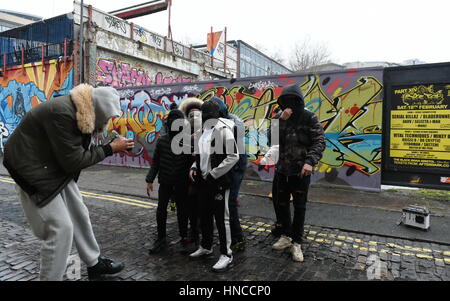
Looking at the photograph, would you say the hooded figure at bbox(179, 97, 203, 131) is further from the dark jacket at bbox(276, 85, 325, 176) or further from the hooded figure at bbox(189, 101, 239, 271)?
the dark jacket at bbox(276, 85, 325, 176)

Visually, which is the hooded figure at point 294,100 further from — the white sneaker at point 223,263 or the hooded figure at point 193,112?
the white sneaker at point 223,263

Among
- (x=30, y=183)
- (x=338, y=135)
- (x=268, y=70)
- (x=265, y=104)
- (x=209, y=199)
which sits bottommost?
(x=209, y=199)

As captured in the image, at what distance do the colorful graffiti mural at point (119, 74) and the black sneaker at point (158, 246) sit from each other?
38.6ft

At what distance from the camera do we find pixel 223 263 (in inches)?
133

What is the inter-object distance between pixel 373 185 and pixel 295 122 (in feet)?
14.8

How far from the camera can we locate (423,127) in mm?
6824

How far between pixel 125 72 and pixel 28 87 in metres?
5.01

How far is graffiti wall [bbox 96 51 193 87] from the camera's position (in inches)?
564

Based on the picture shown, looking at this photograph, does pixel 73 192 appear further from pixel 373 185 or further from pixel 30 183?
pixel 373 185

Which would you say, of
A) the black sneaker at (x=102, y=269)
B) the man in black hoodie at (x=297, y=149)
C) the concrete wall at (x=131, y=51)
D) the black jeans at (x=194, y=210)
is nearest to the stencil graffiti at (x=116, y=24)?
the concrete wall at (x=131, y=51)

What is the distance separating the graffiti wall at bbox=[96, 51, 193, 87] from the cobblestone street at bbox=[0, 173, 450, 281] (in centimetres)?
1055

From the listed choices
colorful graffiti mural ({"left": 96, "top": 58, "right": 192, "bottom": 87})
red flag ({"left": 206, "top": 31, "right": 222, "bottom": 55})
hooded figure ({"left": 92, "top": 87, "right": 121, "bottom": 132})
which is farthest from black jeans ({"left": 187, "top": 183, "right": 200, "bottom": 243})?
red flag ({"left": 206, "top": 31, "right": 222, "bottom": 55})

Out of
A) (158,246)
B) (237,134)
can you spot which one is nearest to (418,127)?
(237,134)
